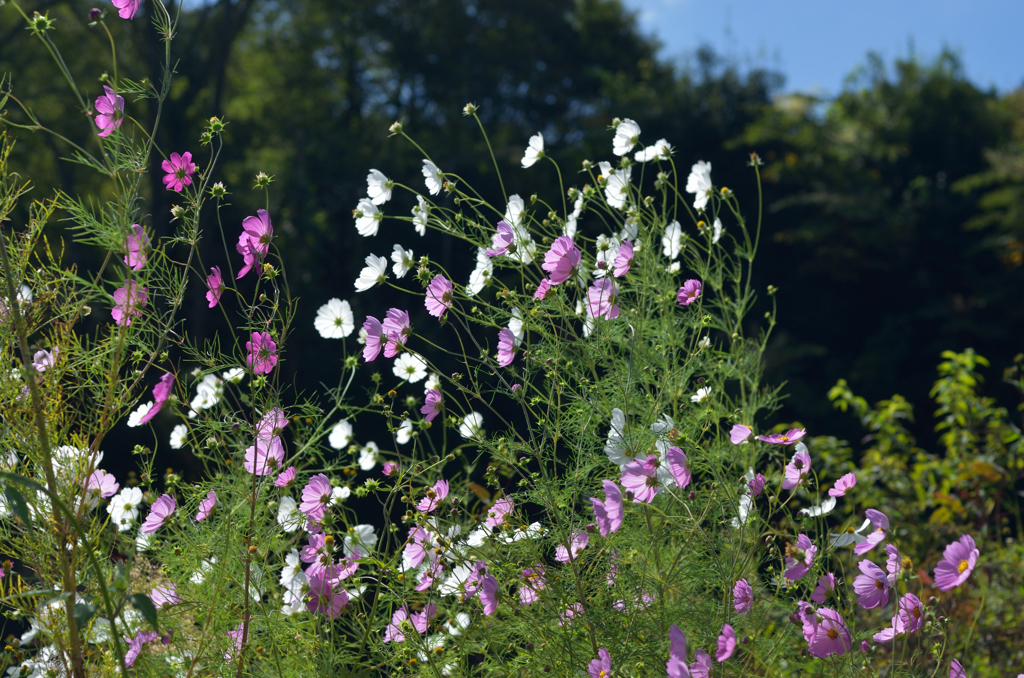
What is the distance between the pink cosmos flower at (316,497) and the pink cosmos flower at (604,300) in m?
0.52

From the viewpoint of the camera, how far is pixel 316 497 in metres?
1.23

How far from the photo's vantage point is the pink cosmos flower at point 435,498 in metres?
1.22

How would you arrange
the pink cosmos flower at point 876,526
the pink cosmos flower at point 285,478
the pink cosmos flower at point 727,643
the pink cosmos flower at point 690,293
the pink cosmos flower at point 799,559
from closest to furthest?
the pink cosmos flower at point 727,643, the pink cosmos flower at point 799,559, the pink cosmos flower at point 876,526, the pink cosmos flower at point 285,478, the pink cosmos flower at point 690,293

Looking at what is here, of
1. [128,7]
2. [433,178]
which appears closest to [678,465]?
[433,178]

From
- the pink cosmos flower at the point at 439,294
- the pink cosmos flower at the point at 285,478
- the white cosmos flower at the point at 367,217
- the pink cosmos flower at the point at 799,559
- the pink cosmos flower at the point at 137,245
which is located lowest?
the pink cosmos flower at the point at 799,559

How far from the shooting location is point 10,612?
1.23 meters

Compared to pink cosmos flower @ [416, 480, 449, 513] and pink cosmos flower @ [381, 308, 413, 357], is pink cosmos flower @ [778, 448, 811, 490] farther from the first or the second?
pink cosmos flower @ [381, 308, 413, 357]

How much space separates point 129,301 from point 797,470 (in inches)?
42.3

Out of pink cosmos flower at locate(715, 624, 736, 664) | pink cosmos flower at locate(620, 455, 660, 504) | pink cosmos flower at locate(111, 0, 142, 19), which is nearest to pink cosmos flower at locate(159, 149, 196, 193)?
pink cosmos flower at locate(111, 0, 142, 19)

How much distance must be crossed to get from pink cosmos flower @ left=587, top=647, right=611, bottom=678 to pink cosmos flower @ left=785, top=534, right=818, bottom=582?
301mm

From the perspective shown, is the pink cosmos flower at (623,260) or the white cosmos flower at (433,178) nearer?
the pink cosmos flower at (623,260)

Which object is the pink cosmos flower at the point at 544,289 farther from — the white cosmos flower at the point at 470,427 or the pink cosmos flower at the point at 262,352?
the pink cosmos flower at the point at 262,352

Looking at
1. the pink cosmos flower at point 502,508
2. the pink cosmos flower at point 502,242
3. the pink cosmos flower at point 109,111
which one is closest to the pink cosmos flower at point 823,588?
the pink cosmos flower at point 502,508

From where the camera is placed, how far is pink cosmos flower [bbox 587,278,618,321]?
1233 mm
